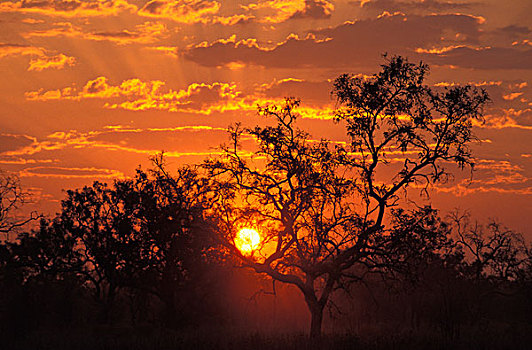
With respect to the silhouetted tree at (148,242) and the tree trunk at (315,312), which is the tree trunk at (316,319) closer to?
the tree trunk at (315,312)

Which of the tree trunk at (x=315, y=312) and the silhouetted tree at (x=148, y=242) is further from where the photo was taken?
the silhouetted tree at (x=148, y=242)

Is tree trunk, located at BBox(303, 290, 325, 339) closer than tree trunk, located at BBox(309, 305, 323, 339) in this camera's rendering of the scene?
No

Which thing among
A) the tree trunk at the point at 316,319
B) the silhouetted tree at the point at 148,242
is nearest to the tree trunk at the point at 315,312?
the tree trunk at the point at 316,319

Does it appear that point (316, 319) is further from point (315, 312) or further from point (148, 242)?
point (148, 242)

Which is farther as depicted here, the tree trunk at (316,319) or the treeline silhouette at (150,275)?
the treeline silhouette at (150,275)

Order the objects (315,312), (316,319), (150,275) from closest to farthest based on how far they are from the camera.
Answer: (316,319)
(315,312)
(150,275)

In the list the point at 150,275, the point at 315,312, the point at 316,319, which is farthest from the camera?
the point at 150,275

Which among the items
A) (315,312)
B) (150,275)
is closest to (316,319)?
(315,312)

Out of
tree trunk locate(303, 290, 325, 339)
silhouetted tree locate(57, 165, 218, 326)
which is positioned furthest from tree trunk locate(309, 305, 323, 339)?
silhouetted tree locate(57, 165, 218, 326)

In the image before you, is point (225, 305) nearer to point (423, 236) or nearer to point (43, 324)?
point (43, 324)

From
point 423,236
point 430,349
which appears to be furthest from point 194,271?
point 430,349

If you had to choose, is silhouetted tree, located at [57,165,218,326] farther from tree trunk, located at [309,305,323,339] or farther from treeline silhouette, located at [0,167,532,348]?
tree trunk, located at [309,305,323,339]

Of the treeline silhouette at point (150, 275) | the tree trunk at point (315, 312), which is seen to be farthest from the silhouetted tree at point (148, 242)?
the tree trunk at point (315, 312)

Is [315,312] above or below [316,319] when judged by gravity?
above
